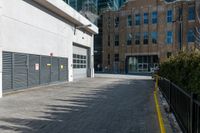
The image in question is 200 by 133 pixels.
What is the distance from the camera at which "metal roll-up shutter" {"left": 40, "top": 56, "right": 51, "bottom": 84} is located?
19.4m

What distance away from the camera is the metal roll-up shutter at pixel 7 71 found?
14.0 metres

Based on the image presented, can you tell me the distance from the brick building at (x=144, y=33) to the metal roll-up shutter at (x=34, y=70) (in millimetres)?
36242

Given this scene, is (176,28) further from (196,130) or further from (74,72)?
(196,130)

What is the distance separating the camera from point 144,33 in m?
53.6

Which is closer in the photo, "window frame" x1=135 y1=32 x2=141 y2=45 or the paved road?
the paved road

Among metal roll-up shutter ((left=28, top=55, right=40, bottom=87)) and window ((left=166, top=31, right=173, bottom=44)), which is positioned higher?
window ((left=166, top=31, right=173, bottom=44))

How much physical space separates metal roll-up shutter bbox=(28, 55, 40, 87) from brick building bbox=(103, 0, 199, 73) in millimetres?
36242

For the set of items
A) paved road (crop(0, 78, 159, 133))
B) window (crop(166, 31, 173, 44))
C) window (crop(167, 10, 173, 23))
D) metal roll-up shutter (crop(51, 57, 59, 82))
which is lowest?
paved road (crop(0, 78, 159, 133))

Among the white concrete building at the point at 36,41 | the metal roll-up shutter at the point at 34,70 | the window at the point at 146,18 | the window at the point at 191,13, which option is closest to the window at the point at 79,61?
the white concrete building at the point at 36,41

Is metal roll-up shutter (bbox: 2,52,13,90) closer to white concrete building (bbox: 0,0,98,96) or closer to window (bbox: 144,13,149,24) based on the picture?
white concrete building (bbox: 0,0,98,96)

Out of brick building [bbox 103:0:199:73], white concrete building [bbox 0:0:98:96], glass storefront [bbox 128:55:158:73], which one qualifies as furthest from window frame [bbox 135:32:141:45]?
white concrete building [bbox 0:0:98:96]

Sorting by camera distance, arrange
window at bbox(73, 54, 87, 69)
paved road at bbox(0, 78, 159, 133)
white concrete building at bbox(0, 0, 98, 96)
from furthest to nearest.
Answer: window at bbox(73, 54, 87, 69) → white concrete building at bbox(0, 0, 98, 96) → paved road at bbox(0, 78, 159, 133)

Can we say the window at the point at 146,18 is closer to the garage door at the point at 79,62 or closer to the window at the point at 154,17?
the window at the point at 154,17

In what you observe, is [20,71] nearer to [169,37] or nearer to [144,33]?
[169,37]
